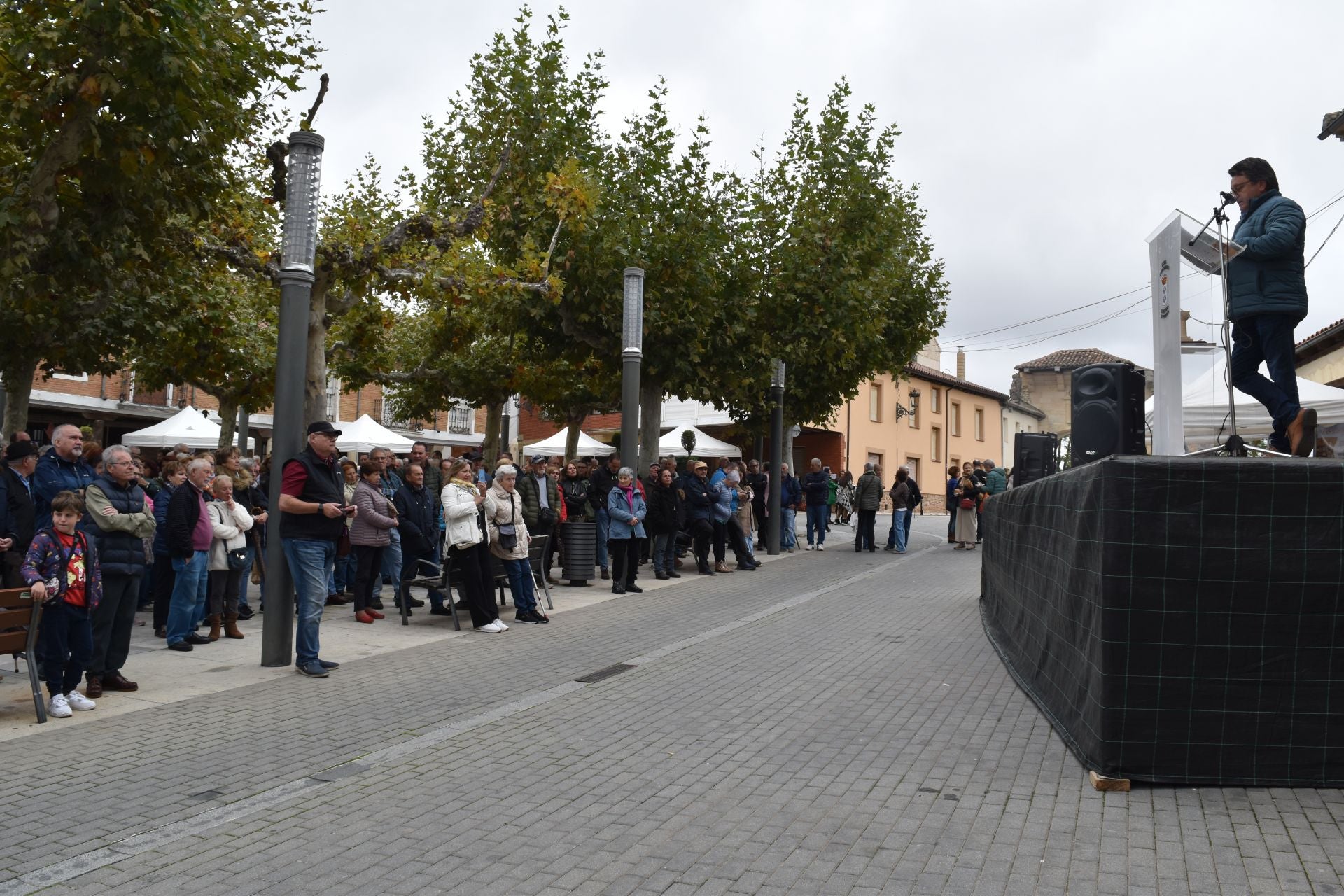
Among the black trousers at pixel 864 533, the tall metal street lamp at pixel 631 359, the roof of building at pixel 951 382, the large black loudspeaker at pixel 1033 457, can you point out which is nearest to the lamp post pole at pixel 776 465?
the black trousers at pixel 864 533

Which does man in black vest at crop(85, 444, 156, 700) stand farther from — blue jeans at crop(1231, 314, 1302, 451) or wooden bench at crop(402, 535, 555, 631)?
blue jeans at crop(1231, 314, 1302, 451)

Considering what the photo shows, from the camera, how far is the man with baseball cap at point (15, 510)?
311 inches

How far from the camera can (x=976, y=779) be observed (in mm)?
5488

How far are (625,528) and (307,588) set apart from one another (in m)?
6.34

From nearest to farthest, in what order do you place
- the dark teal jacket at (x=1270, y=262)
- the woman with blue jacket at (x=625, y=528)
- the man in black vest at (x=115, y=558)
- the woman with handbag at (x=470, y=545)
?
the dark teal jacket at (x=1270, y=262)
the man in black vest at (x=115, y=558)
the woman with handbag at (x=470, y=545)
the woman with blue jacket at (x=625, y=528)

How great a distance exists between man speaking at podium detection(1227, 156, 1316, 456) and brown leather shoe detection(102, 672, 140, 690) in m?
7.72

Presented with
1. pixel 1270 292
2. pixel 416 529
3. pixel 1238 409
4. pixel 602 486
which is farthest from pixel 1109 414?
pixel 602 486

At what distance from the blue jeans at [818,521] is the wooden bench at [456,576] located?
1126 cm

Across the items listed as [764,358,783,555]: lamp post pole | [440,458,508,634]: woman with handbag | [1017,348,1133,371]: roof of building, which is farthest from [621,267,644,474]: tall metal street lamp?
[1017,348,1133,371]: roof of building

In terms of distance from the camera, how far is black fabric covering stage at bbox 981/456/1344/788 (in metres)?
5.09

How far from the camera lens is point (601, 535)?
635 inches

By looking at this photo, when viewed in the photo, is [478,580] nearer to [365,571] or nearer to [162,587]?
[365,571]

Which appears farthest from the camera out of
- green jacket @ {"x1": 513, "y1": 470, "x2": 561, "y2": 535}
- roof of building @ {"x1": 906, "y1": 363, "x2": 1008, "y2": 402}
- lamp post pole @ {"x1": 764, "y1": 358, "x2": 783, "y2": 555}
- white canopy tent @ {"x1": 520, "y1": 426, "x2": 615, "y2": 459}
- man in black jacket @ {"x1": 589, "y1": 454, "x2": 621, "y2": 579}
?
roof of building @ {"x1": 906, "y1": 363, "x2": 1008, "y2": 402}

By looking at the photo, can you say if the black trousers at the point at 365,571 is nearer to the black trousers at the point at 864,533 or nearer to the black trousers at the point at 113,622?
the black trousers at the point at 113,622
